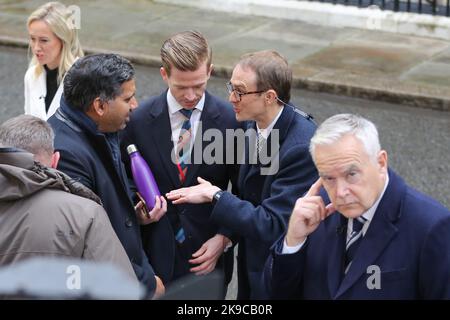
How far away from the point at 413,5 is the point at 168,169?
27.2 feet

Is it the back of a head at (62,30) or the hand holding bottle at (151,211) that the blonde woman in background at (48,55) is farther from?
the hand holding bottle at (151,211)

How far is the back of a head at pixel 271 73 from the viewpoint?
432cm

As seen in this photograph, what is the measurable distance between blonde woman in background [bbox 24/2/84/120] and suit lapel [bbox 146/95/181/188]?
1058 mm

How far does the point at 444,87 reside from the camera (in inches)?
392

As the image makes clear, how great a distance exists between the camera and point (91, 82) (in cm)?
418

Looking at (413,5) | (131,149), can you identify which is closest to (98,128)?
(131,149)

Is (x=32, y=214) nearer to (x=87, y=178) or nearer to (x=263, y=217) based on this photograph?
(x=87, y=178)

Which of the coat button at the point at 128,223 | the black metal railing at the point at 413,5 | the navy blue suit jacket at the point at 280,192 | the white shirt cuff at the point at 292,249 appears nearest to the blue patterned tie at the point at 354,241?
the white shirt cuff at the point at 292,249

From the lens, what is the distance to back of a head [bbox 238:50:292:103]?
432 centimetres

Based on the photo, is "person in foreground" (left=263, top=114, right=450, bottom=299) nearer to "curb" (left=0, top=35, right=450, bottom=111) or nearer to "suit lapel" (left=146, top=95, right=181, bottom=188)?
"suit lapel" (left=146, top=95, right=181, bottom=188)

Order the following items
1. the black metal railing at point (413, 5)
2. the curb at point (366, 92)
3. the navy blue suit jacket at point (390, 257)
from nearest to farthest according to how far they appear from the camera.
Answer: the navy blue suit jacket at point (390, 257), the curb at point (366, 92), the black metal railing at point (413, 5)

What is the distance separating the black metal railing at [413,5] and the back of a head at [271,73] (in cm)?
794

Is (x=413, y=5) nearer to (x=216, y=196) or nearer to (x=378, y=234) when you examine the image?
(x=216, y=196)
